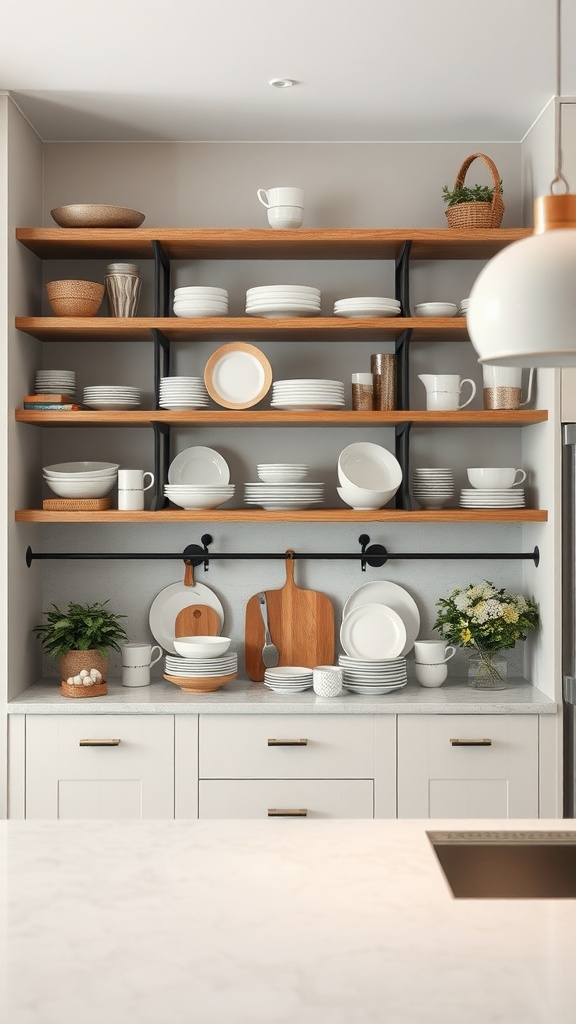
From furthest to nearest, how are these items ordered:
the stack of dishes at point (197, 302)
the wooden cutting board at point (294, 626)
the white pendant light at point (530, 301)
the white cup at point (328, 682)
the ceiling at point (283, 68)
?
the wooden cutting board at point (294, 626) < the stack of dishes at point (197, 302) < the white cup at point (328, 682) < the ceiling at point (283, 68) < the white pendant light at point (530, 301)

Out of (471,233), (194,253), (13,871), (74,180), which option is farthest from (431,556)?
(13,871)

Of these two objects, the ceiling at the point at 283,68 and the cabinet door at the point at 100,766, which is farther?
the cabinet door at the point at 100,766

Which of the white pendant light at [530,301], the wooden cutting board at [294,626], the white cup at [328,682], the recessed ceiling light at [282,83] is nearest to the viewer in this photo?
the white pendant light at [530,301]

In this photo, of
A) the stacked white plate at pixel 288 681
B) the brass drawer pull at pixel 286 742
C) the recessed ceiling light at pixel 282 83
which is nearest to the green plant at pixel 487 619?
the stacked white plate at pixel 288 681

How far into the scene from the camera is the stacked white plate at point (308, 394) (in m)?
3.19

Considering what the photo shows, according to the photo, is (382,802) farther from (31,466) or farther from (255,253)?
(255,253)

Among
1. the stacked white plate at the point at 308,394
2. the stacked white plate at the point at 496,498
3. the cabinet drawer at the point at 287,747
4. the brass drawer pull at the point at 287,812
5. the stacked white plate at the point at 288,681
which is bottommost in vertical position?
the brass drawer pull at the point at 287,812

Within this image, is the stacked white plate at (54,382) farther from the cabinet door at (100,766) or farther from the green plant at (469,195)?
the green plant at (469,195)

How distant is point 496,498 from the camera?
10.6 feet

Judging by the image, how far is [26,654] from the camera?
10.9ft

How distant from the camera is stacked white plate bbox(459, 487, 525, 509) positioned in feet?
10.6

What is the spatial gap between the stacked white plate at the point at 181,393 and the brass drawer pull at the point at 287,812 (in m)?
1.31

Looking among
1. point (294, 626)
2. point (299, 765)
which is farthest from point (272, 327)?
point (299, 765)

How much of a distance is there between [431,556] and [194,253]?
1.33 meters
